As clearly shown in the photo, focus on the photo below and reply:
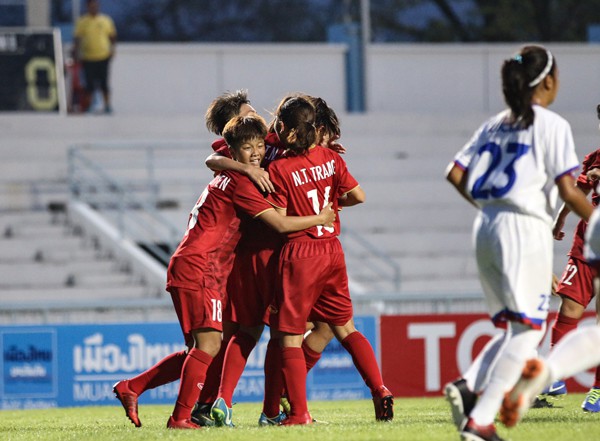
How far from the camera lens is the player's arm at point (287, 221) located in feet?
22.6

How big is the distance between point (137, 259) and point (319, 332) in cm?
826

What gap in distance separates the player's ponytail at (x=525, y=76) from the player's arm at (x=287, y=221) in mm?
1564

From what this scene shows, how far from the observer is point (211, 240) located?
23.7ft

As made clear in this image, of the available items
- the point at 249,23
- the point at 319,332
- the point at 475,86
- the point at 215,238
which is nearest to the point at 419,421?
the point at 319,332

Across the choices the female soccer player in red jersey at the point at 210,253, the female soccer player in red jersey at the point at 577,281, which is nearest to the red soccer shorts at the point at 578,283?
the female soccer player in red jersey at the point at 577,281

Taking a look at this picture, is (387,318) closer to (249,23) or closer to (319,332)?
(319,332)

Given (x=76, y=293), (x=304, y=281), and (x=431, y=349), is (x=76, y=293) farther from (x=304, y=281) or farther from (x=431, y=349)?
(x=304, y=281)

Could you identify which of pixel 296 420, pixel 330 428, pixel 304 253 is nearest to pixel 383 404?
pixel 296 420

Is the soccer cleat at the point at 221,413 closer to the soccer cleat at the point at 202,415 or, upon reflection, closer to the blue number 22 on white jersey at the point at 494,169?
the soccer cleat at the point at 202,415

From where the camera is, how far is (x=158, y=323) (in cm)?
1255

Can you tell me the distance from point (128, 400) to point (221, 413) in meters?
0.68

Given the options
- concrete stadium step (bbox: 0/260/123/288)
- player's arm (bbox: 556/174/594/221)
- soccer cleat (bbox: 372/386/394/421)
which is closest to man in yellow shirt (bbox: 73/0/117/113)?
concrete stadium step (bbox: 0/260/123/288)

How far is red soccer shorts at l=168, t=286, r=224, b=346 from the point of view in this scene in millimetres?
7078

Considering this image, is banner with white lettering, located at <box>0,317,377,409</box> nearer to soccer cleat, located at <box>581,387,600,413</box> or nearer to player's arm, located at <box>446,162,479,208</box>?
soccer cleat, located at <box>581,387,600,413</box>
